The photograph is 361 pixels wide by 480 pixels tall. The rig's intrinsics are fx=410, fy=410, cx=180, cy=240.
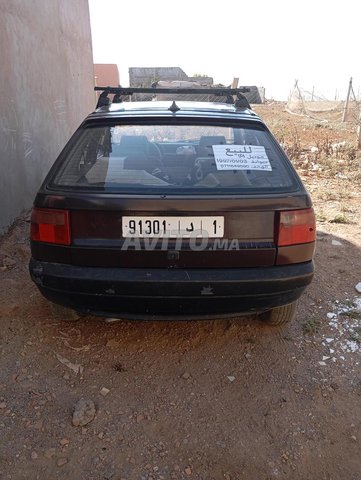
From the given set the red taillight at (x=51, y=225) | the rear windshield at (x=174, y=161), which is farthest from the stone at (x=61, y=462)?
the rear windshield at (x=174, y=161)

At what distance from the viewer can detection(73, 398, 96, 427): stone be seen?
2051mm

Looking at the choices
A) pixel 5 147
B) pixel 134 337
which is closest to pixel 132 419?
pixel 134 337

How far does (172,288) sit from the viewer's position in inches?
84.3

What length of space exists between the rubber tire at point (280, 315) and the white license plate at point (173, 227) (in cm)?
83

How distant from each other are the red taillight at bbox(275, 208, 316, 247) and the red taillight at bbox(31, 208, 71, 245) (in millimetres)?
1115

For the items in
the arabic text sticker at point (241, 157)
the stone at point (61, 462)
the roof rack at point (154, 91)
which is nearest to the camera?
the stone at point (61, 462)

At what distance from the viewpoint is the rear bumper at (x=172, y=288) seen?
2145 mm

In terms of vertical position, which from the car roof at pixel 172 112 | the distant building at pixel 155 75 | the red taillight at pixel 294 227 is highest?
the distant building at pixel 155 75

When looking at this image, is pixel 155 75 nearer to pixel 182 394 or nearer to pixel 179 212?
pixel 179 212

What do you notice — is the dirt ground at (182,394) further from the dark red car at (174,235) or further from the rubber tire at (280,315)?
the dark red car at (174,235)

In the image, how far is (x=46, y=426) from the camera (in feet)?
6.69

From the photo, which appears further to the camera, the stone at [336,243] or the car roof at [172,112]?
the stone at [336,243]

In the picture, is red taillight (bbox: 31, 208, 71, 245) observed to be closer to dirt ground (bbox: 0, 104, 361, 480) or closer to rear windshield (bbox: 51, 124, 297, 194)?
rear windshield (bbox: 51, 124, 297, 194)

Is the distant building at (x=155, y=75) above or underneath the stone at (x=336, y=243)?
above
